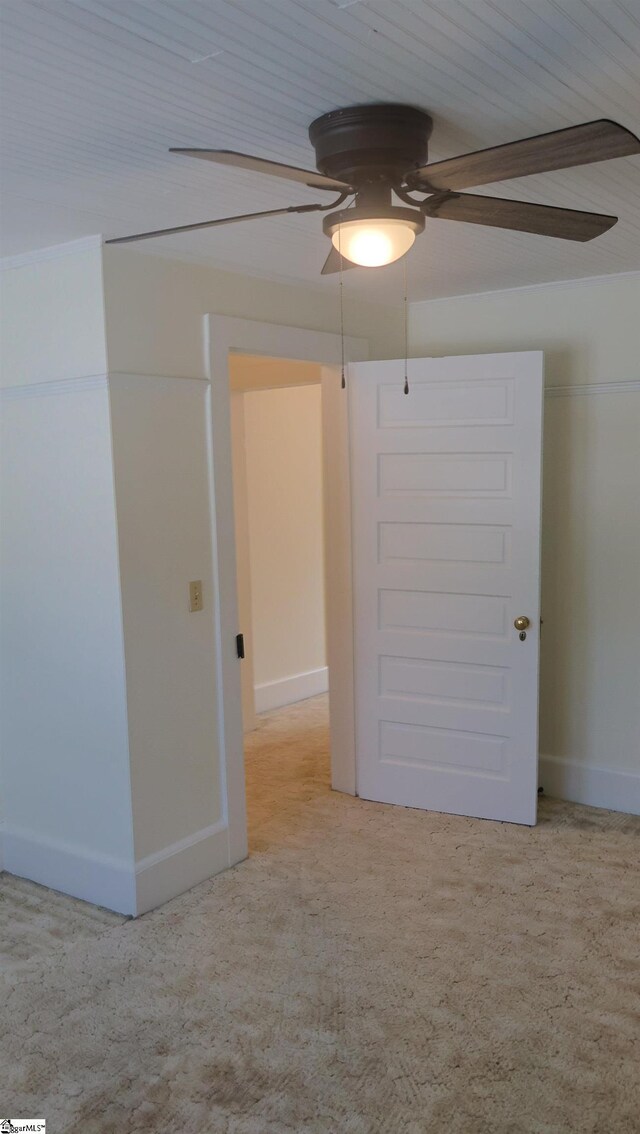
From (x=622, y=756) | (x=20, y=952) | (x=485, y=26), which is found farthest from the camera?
(x=622, y=756)

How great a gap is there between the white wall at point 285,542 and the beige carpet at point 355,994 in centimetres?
207

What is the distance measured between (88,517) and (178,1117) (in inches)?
73.2

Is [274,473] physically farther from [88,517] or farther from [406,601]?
[88,517]

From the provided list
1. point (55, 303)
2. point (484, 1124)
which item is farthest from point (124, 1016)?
point (55, 303)

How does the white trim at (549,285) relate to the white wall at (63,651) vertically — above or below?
above

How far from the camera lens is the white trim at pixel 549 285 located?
3.72 meters

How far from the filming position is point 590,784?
13.3ft

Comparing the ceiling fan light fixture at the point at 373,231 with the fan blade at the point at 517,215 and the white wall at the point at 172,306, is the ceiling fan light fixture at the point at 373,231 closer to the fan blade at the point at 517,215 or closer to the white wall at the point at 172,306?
the fan blade at the point at 517,215

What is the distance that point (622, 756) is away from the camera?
13.0 ft

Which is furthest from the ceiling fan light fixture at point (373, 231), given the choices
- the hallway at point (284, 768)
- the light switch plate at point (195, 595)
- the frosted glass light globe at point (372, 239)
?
the hallway at point (284, 768)

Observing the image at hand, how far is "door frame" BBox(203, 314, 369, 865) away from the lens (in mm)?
3332

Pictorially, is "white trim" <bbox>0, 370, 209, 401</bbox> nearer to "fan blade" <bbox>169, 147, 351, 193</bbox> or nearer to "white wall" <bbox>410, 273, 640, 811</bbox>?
"fan blade" <bbox>169, 147, 351, 193</bbox>

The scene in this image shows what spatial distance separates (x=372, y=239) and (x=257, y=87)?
39 cm

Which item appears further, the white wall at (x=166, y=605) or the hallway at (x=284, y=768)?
the hallway at (x=284, y=768)
